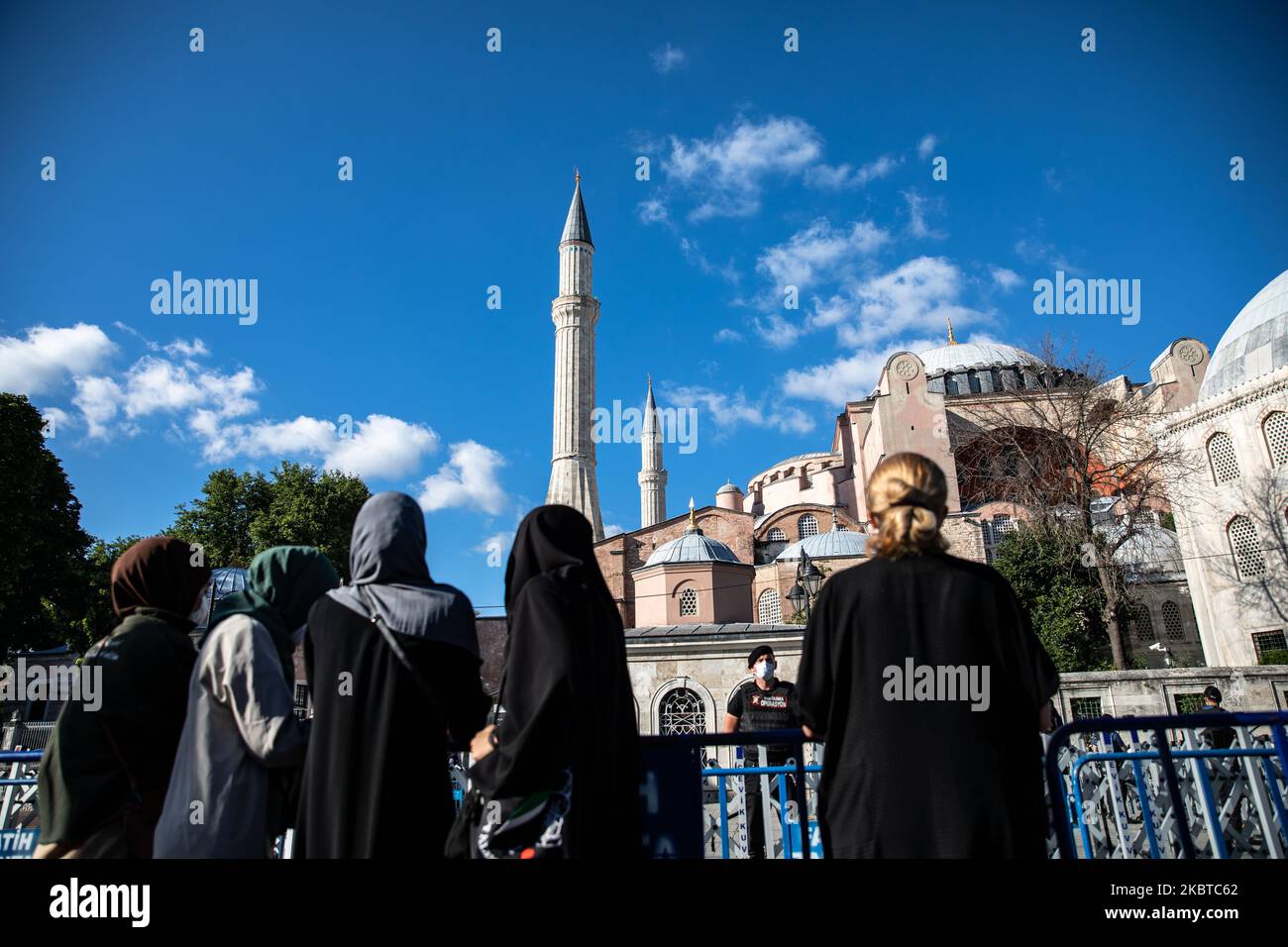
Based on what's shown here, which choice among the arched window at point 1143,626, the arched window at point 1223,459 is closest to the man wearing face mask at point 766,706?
the arched window at point 1223,459

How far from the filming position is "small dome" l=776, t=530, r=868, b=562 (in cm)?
3175

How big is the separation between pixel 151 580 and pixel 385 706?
1.08 m

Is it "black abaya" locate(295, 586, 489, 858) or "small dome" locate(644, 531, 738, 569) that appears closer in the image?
"black abaya" locate(295, 586, 489, 858)

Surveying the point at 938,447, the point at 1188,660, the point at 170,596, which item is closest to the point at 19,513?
the point at 170,596

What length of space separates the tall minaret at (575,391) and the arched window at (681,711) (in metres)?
21.9

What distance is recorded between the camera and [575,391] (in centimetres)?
3909

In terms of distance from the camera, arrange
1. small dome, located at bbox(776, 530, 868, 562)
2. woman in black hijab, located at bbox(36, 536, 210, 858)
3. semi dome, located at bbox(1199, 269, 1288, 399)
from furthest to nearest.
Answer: small dome, located at bbox(776, 530, 868, 562), semi dome, located at bbox(1199, 269, 1288, 399), woman in black hijab, located at bbox(36, 536, 210, 858)

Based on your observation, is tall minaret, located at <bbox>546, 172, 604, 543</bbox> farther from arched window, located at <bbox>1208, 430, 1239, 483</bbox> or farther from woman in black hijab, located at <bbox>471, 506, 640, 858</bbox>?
woman in black hijab, located at <bbox>471, 506, 640, 858</bbox>

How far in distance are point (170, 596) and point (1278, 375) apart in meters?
26.6

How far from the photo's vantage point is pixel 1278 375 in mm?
20969

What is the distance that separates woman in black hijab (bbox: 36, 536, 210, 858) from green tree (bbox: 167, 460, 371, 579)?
33745 mm

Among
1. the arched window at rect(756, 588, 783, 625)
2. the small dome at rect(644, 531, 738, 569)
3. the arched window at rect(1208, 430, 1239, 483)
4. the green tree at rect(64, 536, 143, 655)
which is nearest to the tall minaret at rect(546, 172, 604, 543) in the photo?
the small dome at rect(644, 531, 738, 569)

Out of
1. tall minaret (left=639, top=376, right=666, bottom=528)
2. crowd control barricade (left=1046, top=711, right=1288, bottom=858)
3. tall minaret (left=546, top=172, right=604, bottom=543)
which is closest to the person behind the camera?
crowd control barricade (left=1046, top=711, right=1288, bottom=858)
